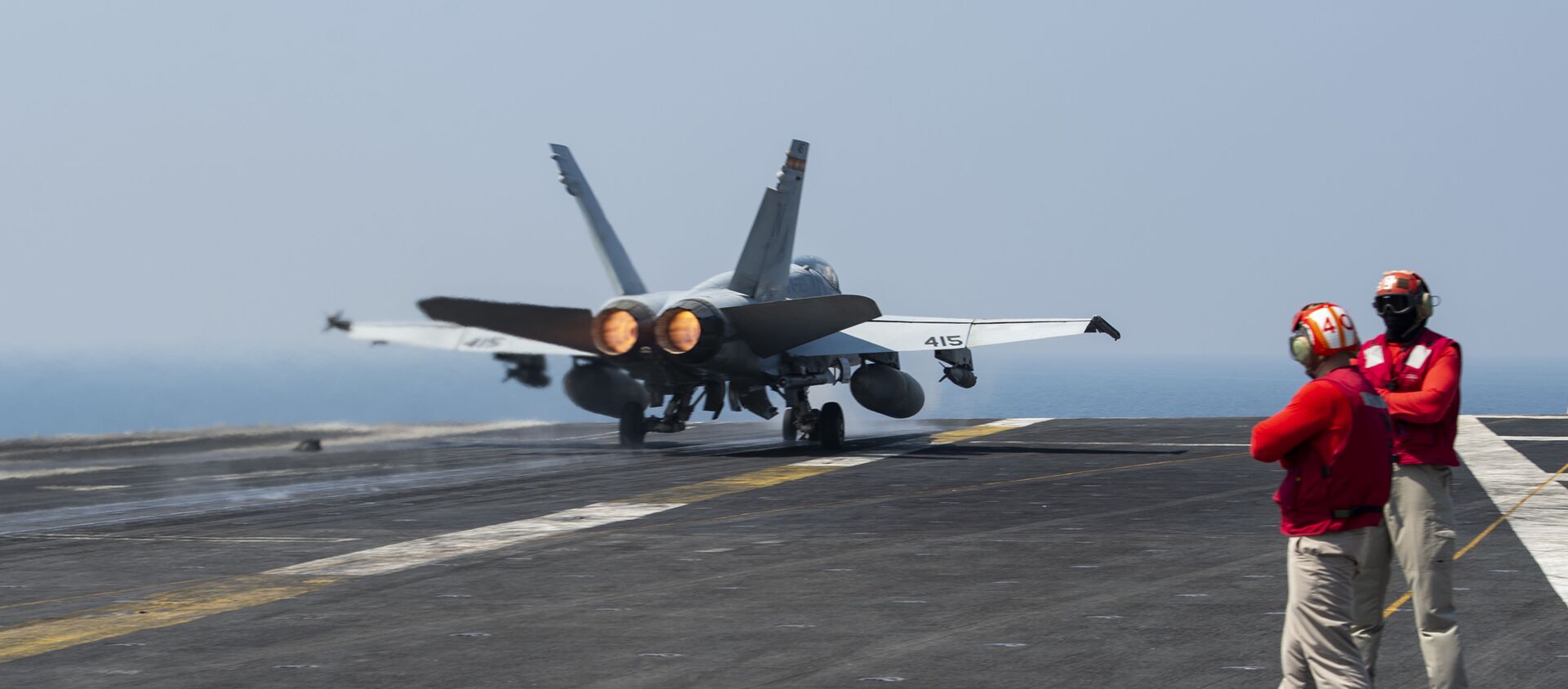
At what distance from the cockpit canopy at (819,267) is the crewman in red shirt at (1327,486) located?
2448cm

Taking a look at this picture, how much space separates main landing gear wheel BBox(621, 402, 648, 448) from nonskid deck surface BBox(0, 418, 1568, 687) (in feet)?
14.8

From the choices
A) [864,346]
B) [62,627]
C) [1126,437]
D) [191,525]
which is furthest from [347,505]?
[1126,437]

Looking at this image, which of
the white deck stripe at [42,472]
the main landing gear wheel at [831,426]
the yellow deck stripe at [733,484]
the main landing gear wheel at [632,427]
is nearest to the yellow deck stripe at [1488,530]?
the yellow deck stripe at [733,484]

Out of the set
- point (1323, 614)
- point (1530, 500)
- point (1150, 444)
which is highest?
point (1323, 614)

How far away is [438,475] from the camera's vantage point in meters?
24.4

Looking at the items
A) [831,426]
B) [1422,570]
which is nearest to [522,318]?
[831,426]

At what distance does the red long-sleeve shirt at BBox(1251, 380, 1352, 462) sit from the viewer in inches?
258

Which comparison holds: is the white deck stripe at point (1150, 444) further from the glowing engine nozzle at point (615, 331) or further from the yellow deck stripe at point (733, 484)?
the glowing engine nozzle at point (615, 331)

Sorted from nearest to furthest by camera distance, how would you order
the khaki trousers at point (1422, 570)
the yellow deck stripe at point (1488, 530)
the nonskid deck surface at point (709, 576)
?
the khaki trousers at point (1422, 570) → the nonskid deck surface at point (709, 576) → the yellow deck stripe at point (1488, 530)

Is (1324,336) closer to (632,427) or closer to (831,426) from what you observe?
(831,426)

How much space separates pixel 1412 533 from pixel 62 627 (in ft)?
30.2

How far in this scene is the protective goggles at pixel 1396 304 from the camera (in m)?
7.87

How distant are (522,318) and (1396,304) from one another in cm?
2034

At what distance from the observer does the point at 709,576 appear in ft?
42.0
